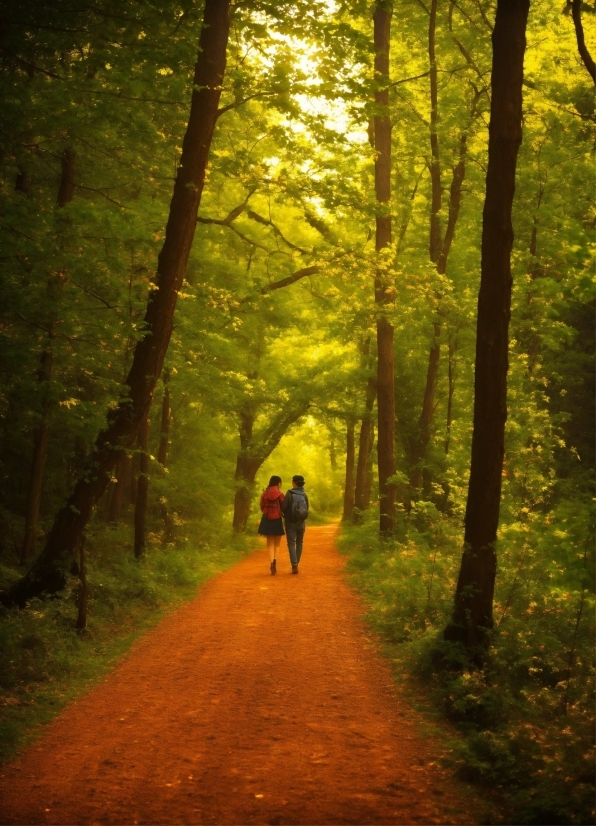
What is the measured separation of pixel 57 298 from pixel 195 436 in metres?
15.0

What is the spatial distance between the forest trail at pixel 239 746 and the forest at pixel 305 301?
48cm

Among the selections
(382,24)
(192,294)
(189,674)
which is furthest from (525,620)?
(382,24)

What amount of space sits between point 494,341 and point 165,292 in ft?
17.0

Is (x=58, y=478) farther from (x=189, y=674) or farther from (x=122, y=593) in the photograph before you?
(x=189, y=674)

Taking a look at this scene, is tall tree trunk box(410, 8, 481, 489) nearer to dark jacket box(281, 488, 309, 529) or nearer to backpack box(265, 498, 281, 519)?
dark jacket box(281, 488, 309, 529)

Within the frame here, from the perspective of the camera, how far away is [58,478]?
1859 cm

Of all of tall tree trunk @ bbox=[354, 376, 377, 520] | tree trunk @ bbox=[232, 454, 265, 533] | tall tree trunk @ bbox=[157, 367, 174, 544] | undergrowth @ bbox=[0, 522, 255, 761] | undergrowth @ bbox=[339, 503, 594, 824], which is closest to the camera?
undergrowth @ bbox=[339, 503, 594, 824]

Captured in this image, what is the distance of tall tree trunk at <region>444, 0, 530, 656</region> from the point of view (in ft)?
27.0

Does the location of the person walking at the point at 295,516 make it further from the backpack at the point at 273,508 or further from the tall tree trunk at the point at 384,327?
the tall tree trunk at the point at 384,327

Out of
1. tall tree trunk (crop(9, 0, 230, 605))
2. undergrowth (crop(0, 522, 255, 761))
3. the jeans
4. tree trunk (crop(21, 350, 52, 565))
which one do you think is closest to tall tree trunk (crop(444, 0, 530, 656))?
undergrowth (crop(0, 522, 255, 761))

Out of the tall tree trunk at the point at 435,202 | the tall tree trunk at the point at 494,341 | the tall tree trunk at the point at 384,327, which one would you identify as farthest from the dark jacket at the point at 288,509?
the tall tree trunk at the point at 494,341

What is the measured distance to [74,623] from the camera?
10016 mm

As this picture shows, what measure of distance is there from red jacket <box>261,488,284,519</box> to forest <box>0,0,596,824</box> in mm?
2036

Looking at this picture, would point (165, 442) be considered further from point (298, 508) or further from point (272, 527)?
point (298, 508)
